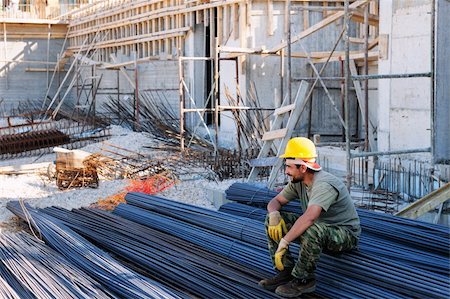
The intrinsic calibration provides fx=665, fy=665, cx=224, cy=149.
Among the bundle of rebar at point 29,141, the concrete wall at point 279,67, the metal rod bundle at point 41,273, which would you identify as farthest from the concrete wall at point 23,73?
the metal rod bundle at point 41,273

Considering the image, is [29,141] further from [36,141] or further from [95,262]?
[95,262]

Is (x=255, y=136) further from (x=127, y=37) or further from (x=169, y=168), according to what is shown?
(x=127, y=37)

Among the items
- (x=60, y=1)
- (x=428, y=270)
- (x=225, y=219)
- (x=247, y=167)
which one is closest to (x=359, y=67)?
(x=247, y=167)

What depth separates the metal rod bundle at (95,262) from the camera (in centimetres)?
618

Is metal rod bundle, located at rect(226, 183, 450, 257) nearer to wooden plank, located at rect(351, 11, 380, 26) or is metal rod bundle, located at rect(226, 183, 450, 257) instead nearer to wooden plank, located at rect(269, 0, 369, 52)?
wooden plank, located at rect(269, 0, 369, 52)

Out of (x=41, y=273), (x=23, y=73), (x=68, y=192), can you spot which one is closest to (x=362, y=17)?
(x=68, y=192)

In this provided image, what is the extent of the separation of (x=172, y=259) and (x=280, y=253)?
71.6 inches

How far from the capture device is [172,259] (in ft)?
23.6

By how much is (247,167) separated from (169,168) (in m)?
1.87

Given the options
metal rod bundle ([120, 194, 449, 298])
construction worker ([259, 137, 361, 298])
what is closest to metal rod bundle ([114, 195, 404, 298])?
metal rod bundle ([120, 194, 449, 298])

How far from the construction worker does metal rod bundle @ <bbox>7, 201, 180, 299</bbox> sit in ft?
3.41

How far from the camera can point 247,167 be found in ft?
43.4

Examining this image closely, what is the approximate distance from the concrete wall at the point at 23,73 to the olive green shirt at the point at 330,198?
26.1 metres

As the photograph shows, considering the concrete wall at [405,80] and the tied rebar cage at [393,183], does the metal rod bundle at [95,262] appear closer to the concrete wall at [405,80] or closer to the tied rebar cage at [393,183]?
the tied rebar cage at [393,183]
